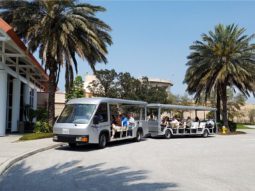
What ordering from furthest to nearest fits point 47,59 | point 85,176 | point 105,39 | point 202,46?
point 202,46
point 105,39
point 47,59
point 85,176

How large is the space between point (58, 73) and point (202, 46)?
46.1 feet

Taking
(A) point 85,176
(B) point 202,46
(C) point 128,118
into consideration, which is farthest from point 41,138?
(B) point 202,46

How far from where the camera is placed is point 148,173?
10984 millimetres

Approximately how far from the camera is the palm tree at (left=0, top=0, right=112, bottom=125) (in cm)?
2408

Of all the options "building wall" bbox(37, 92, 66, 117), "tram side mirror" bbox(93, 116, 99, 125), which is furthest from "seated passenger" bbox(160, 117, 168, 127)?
"building wall" bbox(37, 92, 66, 117)

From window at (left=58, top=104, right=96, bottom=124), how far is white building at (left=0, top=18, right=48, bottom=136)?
17.9 feet

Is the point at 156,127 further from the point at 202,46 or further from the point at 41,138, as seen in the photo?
the point at 202,46

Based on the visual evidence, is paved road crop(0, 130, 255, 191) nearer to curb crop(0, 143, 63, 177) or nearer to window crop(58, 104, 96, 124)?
curb crop(0, 143, 63, 177)

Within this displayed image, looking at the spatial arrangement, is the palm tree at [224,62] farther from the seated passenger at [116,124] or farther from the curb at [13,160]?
the curb at [13,160]

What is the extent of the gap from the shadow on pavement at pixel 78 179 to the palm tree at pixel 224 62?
77.4 ft

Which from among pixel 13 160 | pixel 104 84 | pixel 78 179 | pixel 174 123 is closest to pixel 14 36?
pixel 174 123

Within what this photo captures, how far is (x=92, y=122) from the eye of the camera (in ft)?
57.9

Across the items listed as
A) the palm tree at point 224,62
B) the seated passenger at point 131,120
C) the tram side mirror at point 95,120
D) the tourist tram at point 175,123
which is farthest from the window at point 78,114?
the palm tree at point 224,62

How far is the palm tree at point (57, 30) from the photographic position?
24078mm
